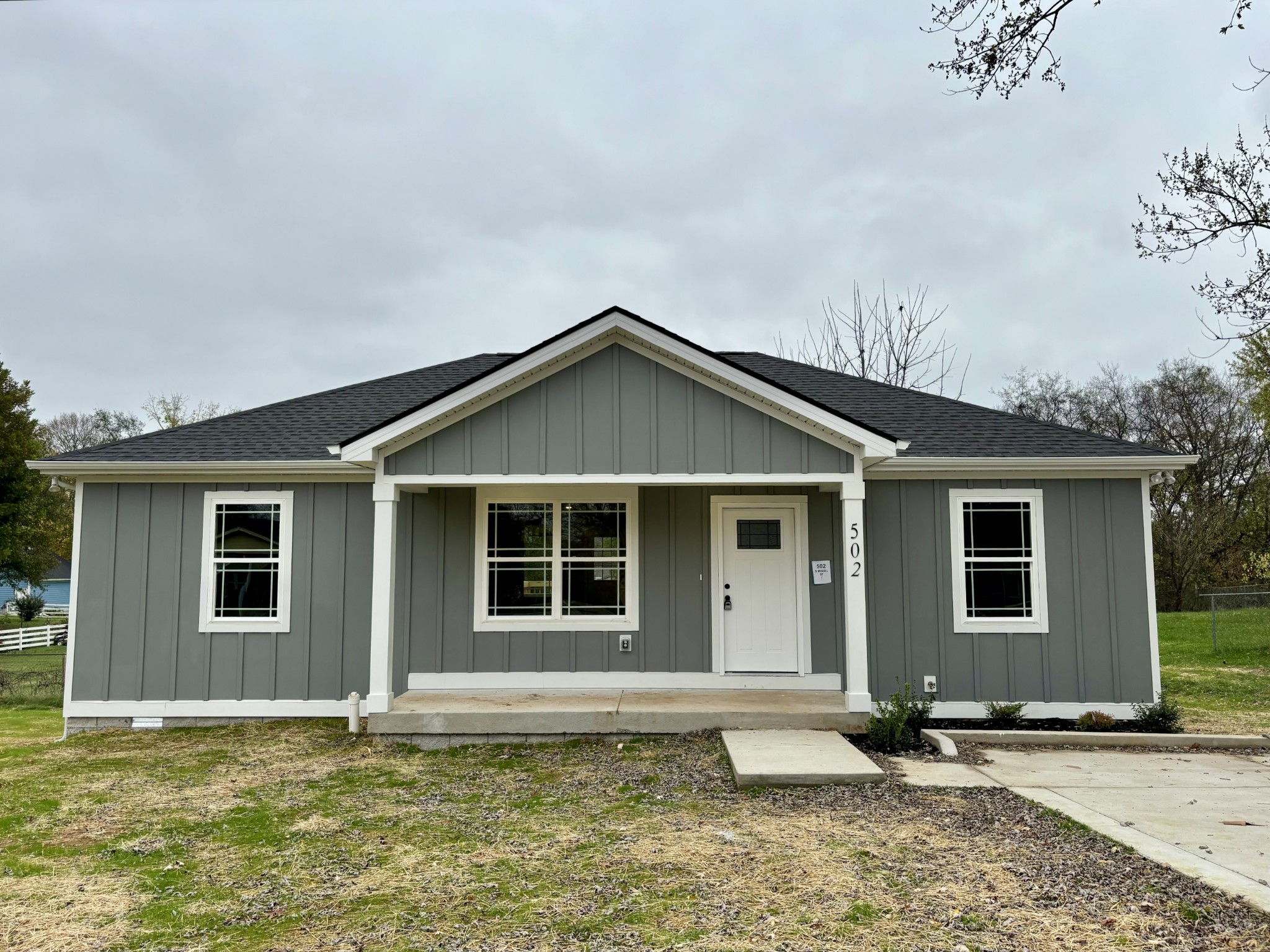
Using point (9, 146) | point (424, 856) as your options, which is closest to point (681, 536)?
point (424, 856)

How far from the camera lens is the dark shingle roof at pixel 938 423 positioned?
8.78 meters

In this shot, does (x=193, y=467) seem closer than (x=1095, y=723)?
No

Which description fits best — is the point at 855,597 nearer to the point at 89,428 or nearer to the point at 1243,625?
the point at 1243,625

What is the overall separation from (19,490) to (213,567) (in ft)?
61.9

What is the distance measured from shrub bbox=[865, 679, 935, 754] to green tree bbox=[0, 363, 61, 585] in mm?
23257

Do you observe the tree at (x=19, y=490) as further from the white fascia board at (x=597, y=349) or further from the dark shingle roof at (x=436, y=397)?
the white fascia board at (x=597, y=349)

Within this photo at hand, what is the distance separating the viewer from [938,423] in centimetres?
975

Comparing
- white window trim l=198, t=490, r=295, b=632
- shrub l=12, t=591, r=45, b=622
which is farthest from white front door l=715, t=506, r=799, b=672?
shrub l=12, t=591, r=45, b=622

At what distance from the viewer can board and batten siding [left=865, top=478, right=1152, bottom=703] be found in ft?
28.1

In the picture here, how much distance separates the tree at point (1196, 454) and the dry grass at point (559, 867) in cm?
2100

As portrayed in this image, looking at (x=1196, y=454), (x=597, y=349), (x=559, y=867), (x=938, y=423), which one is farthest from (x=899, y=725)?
(x=1196, y=454)

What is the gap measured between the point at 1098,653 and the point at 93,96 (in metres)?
17.5

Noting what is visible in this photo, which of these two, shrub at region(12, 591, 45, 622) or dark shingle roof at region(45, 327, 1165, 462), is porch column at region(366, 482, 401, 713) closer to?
dark shingle roof at region(45, 327, 1165, 462)

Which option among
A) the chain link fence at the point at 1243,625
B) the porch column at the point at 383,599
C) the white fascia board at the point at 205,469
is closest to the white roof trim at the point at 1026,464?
the porch column at the point at 383,599
